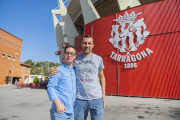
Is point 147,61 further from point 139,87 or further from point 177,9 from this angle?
point 177,9

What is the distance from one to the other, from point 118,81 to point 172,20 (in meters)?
7.00

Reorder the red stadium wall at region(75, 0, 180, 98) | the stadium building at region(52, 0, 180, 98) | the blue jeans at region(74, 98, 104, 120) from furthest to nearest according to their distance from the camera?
the stadium building at region(52, 0, 180, 98), the red stadium wall at region(75, 0, 180, 98), the blue jeans at region(74, 98, 104, 120)

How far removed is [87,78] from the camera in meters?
2.18

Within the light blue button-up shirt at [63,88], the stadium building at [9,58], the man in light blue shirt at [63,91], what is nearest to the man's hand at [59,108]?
the man in light blue shirt at [63,91]

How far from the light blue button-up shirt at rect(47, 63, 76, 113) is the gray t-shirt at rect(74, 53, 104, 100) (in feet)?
0.56

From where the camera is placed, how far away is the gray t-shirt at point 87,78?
2.10m

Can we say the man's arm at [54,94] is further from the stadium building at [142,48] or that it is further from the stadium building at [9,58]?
the stadium building at [9,58]

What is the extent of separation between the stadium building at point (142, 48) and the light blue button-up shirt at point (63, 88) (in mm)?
9778

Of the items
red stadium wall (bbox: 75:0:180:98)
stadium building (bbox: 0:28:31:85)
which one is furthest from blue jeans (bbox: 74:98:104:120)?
stadium building (bbox: 0:28:31:85)

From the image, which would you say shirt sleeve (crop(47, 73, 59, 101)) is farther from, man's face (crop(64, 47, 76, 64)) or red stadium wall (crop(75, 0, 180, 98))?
red stadium wall (crop(75, 0, 180, 98))

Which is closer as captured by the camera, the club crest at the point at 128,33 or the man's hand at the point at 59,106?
the man's hand at the point at 59,106

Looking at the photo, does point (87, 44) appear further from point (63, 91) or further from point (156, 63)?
point (156, 63)

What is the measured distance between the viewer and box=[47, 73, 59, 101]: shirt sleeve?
1.73 meters

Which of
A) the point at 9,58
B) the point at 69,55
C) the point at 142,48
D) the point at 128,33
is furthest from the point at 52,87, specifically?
the point at 9,58
